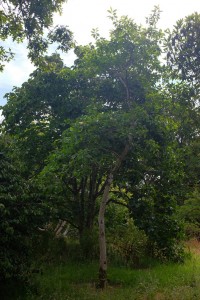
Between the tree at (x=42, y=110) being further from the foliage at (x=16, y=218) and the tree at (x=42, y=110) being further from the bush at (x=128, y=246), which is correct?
the bush at (x=128, y=246)

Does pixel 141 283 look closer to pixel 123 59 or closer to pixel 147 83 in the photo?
pixel 147 83

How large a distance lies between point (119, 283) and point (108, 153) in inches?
161

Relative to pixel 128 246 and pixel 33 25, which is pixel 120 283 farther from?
pixel 33 25

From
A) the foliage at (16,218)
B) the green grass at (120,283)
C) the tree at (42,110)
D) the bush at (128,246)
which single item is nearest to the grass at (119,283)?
the green grass at (120,283)

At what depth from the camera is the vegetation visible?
7984mm

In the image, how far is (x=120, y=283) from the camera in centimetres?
977

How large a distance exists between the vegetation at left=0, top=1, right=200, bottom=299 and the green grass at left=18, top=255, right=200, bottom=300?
4 cm

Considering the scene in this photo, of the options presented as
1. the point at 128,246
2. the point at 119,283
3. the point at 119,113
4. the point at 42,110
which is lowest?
the point at 119,283

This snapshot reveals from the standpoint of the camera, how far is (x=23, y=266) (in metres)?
7.82

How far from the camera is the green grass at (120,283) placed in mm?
8109

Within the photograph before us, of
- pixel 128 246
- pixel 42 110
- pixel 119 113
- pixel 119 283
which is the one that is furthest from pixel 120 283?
pixel 42 110

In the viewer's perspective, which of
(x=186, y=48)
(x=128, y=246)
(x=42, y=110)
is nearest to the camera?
(x=186, y=48)

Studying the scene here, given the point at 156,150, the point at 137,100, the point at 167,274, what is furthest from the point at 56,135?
the point at 167,274

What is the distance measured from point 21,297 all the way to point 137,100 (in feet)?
21.1
